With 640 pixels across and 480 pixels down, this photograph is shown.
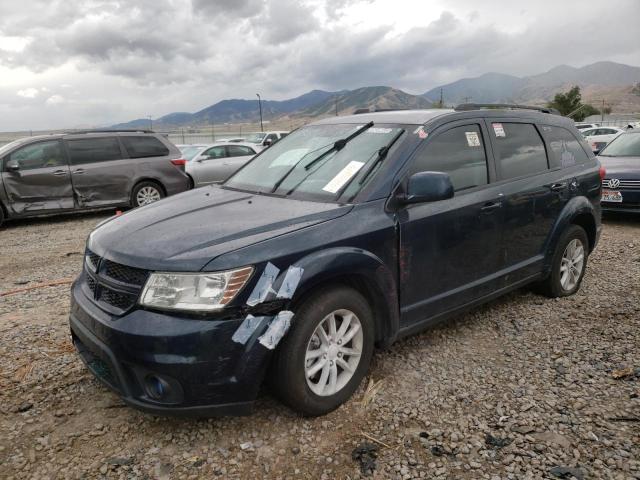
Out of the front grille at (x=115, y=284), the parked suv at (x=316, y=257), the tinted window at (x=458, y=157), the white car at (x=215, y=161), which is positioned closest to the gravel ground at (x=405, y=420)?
the parked suv at (x=316, y=257)

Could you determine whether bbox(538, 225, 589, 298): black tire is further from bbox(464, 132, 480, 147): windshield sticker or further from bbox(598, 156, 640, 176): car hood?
bbox(598, 156, 640, 176): car hood

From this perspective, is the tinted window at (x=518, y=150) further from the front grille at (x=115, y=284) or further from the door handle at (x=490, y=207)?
the front grille at (x=115, y=284)

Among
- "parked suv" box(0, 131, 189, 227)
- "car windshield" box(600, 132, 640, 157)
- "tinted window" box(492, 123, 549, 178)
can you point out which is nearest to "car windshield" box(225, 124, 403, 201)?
"tinted window" box(492, 123, 549, 178)

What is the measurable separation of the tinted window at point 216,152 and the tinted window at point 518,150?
9.99 m

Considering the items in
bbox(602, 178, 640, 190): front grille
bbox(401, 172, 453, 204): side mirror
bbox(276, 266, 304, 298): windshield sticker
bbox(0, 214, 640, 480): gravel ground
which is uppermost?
bbox(401, 172, 453, 204): side mirror

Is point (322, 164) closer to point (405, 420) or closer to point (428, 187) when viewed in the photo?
point (428, 187)

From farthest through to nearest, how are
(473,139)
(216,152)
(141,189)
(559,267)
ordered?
(216,152) < (141,189) < (559,267) < (473,139)

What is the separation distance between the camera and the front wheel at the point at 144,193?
959 cm

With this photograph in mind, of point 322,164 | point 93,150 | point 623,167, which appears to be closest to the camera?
point 322,164

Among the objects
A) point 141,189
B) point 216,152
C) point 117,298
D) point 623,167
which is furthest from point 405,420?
point 216,152

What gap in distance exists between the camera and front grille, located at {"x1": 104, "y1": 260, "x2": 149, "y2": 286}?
7.95ft

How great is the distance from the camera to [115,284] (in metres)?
2.53

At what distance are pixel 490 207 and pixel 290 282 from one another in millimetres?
1855

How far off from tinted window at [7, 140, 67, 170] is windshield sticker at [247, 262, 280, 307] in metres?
8.08
